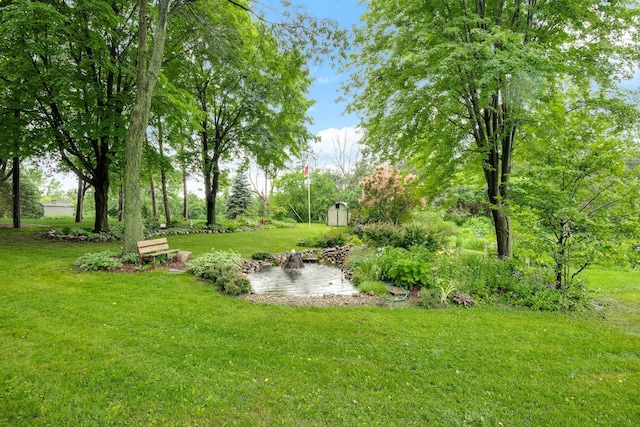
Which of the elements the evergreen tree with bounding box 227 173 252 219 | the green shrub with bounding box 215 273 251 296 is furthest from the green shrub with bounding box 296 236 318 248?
the evergreen tree with bounding box 227 173 252 219

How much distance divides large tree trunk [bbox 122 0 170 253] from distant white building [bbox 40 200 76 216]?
33.7 m

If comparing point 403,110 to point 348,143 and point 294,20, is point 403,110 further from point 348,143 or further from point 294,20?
point 348,143

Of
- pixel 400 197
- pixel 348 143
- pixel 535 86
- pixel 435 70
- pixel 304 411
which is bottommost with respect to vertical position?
pixel 304 411

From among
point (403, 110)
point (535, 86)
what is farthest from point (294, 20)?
point (535, 86)

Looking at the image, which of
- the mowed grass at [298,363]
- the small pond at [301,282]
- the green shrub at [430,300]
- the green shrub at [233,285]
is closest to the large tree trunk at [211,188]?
the small pond at [301,282]

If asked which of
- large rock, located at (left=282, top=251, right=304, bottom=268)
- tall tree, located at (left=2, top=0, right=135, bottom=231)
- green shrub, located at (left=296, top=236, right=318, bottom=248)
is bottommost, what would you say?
large rock, located at (left=282, top=251, right=304, bottom=268)

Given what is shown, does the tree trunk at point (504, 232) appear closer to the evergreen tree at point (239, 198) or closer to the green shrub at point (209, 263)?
the green shrub at point (209, 263)

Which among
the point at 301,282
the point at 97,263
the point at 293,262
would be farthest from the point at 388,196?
the point at 97,263

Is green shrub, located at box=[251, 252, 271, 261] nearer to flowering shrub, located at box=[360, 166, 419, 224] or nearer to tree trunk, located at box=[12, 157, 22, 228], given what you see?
flowering shrub, located at box=[360, 166, 419, 224]

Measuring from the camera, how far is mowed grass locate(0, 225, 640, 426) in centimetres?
232

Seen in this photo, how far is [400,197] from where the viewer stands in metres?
13.8

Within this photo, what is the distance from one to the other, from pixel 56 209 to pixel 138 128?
35.2m

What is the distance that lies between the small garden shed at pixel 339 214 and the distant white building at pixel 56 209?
2911 centimetres

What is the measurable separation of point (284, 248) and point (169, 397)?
8.28 m
